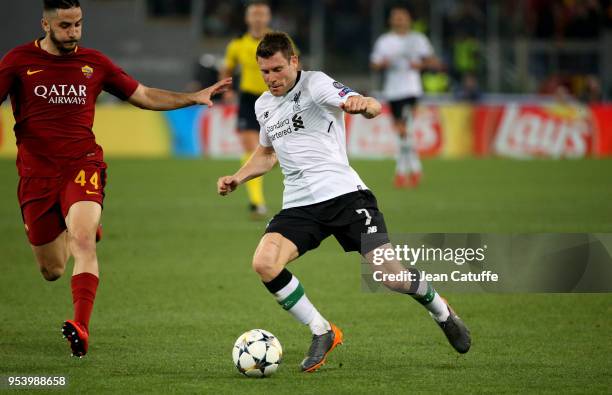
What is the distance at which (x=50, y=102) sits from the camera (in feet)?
24.5

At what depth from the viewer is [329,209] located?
7090 mm

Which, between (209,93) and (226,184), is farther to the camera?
(209,93)

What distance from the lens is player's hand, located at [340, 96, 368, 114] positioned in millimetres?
6492

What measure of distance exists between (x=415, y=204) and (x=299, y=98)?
9165 millimetres

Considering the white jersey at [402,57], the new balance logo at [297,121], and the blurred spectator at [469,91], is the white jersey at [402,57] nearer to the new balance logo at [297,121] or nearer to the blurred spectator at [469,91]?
the blurred spectator at [469,91]

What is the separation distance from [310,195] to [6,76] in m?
2.22

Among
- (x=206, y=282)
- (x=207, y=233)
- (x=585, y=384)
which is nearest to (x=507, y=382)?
(x=585, y=384)

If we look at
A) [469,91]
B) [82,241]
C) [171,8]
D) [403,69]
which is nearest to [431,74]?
[469,91]

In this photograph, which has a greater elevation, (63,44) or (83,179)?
(63,44)

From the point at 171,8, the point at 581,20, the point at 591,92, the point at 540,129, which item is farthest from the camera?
the point at 171,8

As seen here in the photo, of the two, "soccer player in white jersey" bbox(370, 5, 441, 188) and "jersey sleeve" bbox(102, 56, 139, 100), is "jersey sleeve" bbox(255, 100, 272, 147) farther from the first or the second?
"soccer player in white jersey" bbox(370, 5, 441, 188)

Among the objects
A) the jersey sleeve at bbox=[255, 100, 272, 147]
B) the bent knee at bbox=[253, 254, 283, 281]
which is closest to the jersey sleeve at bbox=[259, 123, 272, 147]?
the jersey sleeve at bbox=[255, 100, 272, 147]

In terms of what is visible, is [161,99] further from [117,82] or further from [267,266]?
[267,266]

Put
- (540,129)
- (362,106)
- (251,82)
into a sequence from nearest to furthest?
(362,106) → (251,82) → (540,129)
